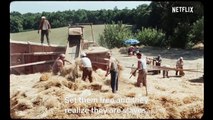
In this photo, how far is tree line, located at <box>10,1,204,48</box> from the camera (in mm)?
9070

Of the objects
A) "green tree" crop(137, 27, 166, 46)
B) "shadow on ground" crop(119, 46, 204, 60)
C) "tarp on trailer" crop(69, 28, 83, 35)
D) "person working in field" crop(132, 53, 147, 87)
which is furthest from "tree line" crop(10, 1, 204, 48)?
"person working in field" crop(132, 53, 147, 87)

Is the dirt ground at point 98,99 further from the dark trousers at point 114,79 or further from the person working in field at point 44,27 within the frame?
the person working in field at point 44,27

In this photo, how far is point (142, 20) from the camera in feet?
67.8

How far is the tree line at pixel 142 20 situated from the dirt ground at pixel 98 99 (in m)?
1.44

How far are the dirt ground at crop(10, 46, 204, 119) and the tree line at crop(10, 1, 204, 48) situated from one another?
144cm

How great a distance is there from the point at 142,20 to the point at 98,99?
41.6ft

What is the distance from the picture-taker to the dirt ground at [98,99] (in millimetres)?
8250

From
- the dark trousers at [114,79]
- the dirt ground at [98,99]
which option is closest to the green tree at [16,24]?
the dirt ground at [98,99]

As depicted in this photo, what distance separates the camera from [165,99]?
9.41 m

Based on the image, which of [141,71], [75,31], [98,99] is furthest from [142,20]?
[98,99]

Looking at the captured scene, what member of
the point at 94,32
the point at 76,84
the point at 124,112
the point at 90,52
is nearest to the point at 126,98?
the point at 124,112
